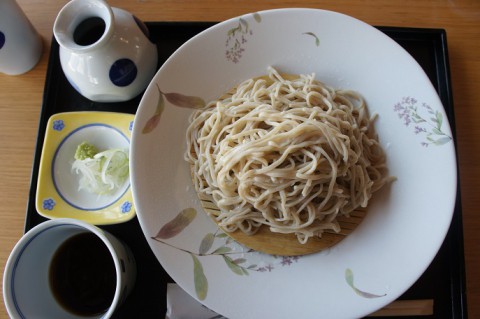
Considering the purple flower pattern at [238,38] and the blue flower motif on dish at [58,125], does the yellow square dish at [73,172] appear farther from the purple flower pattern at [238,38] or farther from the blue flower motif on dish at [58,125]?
the purple flower pattern at [238,38]

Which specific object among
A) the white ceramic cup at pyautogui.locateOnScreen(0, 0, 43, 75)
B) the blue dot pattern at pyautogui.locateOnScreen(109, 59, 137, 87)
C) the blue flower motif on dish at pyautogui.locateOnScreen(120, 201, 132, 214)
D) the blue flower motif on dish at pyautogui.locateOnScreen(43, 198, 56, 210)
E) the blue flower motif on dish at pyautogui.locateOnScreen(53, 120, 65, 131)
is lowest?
the blue flower motif on dish at pyautogui.locateOnScreen(120, 201, 132, 214)

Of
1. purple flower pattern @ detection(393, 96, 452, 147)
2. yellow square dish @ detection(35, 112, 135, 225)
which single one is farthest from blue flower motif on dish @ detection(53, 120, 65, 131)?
purple flower pattern @ detection(393, 96, 452, 147)

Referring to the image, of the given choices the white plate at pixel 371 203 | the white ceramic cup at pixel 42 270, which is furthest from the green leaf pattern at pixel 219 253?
the white ceramic cup at pixel 42 270

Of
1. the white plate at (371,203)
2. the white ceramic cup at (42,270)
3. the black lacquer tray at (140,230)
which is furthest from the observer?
the black lacquer tray at (140,230)

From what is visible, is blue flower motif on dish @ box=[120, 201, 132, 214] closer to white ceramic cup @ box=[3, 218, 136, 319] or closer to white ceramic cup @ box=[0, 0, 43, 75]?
white ceramic cup @ box=[3, 218, 136, 319]

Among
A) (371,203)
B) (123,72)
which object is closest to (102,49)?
(123,72)

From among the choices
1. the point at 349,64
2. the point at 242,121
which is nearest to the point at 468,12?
the point at 349,64

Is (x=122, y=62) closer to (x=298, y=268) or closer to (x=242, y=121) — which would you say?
(x=242, y=121)
